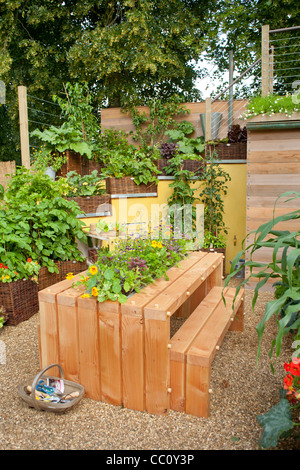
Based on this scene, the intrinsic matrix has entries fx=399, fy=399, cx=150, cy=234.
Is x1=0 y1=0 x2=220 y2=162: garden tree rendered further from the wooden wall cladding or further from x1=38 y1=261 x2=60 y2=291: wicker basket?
x1=38 y1=261 x2=60 y2=291: wicker basket

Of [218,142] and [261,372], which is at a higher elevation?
[218,142]

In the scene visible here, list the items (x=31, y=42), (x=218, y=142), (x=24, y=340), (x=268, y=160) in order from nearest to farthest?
(x=24, y=340)
(x=268, y=160)
(x=218, y=142)
(x=31, y=42)

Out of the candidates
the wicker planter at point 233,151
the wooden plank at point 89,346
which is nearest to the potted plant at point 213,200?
the wicker planter at point 233,151

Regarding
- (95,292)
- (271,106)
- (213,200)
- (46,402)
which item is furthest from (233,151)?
(46,402)

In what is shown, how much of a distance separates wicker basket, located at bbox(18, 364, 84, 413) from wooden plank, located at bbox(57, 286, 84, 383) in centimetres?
5

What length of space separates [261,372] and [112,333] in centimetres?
112

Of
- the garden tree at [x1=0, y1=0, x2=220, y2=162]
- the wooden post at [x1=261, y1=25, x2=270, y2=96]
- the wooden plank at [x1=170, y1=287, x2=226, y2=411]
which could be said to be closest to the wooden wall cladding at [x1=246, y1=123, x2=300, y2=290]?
the wooden post at [x1=261, y1=25, x2=270, y2=96]

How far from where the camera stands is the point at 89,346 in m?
2.28

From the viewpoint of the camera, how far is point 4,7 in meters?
8.46

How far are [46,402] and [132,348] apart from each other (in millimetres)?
550

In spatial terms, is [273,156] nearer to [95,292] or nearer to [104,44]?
[95,292]
